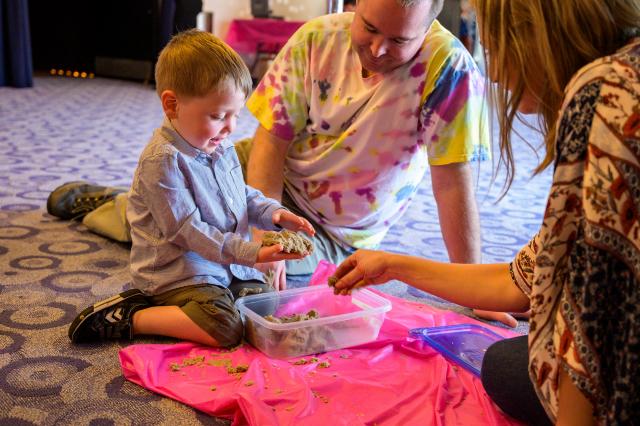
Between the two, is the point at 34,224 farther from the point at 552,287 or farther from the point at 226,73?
the point at 552,287

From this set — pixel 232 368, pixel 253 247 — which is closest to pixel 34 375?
pixel 232 368

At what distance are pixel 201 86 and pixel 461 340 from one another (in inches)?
28.2

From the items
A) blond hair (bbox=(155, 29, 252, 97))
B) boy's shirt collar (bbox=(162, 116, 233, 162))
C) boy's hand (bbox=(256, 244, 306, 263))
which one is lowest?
boy's hand (bbox=(256, 244, 306, 263))

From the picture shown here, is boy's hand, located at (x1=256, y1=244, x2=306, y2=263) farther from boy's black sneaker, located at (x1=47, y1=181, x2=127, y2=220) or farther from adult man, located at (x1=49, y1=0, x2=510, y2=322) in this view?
boy's black sneaker, located at (x1=47, y1=181, x2=127, y2=220)

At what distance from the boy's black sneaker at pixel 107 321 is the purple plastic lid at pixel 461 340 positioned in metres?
0.56

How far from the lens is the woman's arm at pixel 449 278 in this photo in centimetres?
105

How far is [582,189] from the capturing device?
0.76m

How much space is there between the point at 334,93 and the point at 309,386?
2.45ft

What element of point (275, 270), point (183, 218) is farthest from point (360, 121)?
point (183, 218)

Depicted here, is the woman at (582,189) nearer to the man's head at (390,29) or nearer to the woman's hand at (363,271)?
the woman's hand at (363,271)

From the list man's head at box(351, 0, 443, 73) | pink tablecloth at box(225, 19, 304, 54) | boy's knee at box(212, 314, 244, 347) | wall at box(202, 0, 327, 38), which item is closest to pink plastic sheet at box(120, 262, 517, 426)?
boy's knee at box(212, 314, 244, 347)

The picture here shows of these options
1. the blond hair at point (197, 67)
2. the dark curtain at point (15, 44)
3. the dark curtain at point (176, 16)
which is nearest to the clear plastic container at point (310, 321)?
the blond hair at point (197, 67)

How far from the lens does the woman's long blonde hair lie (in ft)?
2.64

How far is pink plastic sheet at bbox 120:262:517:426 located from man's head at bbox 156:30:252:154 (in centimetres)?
42
